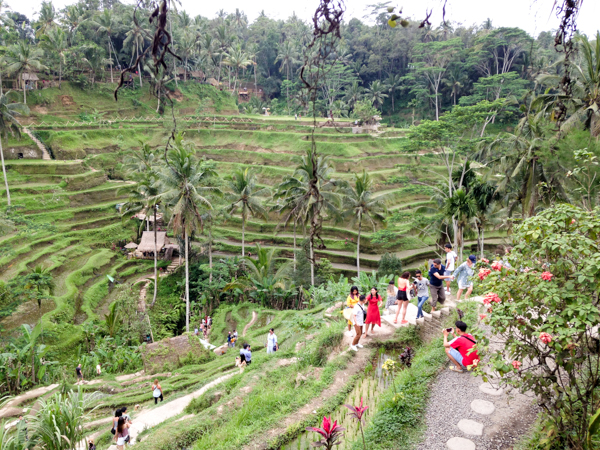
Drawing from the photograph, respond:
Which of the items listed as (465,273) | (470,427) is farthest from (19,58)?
(470,427)

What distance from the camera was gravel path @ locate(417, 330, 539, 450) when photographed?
5.00 meters

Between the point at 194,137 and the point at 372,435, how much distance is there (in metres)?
35.9

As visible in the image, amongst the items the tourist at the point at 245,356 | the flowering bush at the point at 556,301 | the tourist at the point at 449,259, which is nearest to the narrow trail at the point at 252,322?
the tourist at the point at 245,356

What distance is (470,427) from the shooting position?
5.23m

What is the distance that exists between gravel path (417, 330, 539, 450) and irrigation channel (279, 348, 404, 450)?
942 millimetres

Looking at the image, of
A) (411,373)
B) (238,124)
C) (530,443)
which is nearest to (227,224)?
(238,124)

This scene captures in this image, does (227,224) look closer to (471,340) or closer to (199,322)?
(199,322)

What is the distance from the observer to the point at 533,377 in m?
4.24

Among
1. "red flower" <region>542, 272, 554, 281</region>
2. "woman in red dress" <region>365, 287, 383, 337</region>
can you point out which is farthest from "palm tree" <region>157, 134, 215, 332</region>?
"red flower" <region>542, 272, 554, 281</region>

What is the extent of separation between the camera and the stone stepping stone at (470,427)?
5.14m

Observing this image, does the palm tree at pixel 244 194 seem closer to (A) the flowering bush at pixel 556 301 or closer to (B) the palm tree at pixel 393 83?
(A) the flowering bush at pixel 556 301

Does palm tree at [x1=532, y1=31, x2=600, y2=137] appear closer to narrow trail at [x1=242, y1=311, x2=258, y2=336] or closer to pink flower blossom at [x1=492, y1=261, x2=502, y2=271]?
pink flower blossom at [x1=492, y1=261, x2=502, y2=271]

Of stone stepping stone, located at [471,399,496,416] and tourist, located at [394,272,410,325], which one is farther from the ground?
tourist, located at [394,272,410,325]

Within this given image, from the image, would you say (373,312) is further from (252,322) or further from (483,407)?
(252,322)
